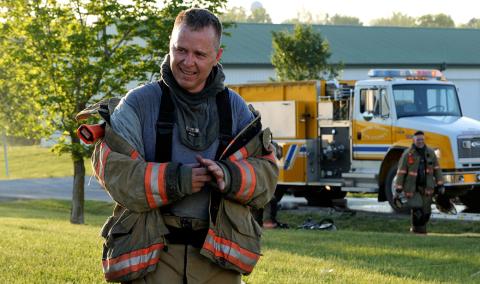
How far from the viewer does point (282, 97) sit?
23.7 m

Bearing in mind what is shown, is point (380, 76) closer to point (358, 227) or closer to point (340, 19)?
point (358, 227)

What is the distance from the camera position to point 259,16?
409 ft

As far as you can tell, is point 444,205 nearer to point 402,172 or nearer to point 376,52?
point 402,172

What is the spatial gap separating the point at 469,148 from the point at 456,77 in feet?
129

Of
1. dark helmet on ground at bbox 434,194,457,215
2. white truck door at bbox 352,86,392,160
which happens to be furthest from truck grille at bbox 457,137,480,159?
white truck door at bbox 352,86,392,160

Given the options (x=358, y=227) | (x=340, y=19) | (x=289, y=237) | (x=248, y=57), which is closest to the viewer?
(x=289, y=237)

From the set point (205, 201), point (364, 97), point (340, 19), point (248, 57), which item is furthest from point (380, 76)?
point (340, 19)

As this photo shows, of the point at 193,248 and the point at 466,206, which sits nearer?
the point at 193,248

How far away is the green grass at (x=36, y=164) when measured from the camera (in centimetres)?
4819

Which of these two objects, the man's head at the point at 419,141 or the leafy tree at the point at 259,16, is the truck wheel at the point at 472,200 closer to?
the man's head at the point at 419,141

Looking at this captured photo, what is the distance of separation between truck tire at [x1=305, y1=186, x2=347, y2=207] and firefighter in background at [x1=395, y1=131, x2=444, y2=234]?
7912 mm

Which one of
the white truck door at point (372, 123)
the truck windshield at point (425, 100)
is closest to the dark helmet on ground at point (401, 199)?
the white truck door at point (372, 123)

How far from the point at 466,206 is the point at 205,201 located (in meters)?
20.0

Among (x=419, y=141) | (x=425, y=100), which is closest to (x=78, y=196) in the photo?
(x=419, y=141)
